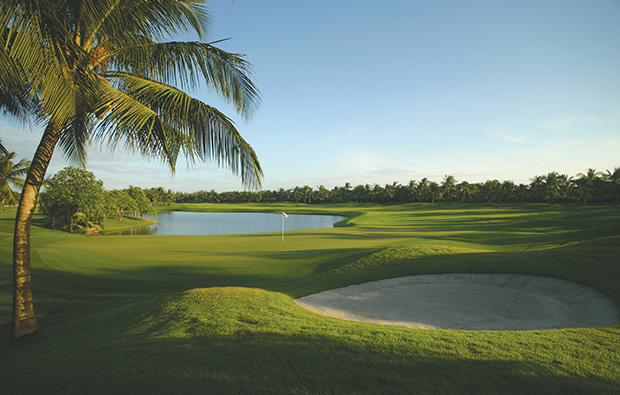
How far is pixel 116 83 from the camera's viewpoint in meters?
5.02

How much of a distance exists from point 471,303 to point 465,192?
85858 mm

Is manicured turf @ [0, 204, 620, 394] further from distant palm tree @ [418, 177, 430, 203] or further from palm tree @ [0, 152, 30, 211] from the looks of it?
distant palm tree @ [418, 177, 430, 203]

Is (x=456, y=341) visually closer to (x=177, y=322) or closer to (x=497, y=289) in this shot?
(x=177, y=322)

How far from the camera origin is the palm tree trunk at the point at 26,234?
195 inches

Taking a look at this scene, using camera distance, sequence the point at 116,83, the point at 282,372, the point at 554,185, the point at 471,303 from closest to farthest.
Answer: the point at 282,372 → the point at 116,83 → the point at 471,303 → the point at 554,185

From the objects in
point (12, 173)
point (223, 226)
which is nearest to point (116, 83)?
point (12, 173)

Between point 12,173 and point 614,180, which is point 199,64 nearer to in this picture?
point 12,173

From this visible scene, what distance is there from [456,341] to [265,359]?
2.67 metres

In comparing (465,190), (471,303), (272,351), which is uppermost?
(465,190)

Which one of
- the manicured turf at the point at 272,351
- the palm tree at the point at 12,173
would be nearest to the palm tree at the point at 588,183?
the manicured turf at the point at 272,351

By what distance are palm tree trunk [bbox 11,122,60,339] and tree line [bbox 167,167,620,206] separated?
83.5ft

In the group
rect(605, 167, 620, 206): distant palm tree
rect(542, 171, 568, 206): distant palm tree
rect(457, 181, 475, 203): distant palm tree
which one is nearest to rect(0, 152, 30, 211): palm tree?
rect(605, 167, 620, 206): distant palm tree

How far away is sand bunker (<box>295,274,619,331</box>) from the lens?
6.93 meters

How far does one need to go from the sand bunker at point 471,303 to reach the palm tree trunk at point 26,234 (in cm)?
549
